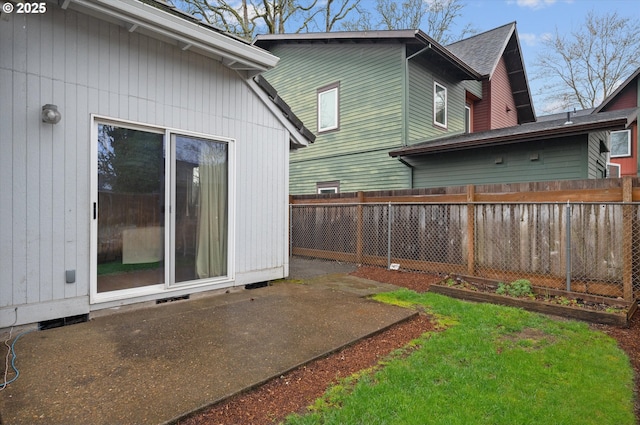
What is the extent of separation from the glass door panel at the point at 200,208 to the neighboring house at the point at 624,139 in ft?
50.1

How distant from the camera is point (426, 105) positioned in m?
9.79

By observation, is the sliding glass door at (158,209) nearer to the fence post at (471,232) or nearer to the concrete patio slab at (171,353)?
the concrete patio slab at (171,353)

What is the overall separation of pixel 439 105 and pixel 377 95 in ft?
6.82

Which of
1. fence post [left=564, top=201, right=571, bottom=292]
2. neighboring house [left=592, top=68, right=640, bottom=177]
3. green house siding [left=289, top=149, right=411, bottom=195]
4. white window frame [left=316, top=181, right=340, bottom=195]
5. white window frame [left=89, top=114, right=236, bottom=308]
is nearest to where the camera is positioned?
white window frame [left=89, top=114, right=236, bottom=308]

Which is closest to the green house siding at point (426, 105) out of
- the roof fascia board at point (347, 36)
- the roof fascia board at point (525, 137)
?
the roof fascia board at point (525, 137)

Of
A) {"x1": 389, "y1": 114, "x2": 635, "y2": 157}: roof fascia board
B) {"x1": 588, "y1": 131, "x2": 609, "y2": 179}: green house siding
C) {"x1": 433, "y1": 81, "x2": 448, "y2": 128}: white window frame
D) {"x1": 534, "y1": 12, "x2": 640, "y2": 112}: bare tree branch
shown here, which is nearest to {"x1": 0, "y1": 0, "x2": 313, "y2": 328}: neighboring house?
{"x1": 389, "y1": 114, "x2": 635, "y2": 157}: roof fascia board

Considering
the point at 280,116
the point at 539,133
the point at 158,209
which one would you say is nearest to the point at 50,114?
the point at 158,209

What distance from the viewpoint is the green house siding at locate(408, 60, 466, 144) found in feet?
30.4

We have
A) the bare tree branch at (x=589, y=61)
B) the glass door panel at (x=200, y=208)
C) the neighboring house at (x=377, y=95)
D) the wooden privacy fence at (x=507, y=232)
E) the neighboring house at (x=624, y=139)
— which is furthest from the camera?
the bare tree branch at (x=589, y=61)

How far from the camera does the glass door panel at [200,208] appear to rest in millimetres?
4262

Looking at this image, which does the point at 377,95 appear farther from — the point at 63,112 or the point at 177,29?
the point at 63,112

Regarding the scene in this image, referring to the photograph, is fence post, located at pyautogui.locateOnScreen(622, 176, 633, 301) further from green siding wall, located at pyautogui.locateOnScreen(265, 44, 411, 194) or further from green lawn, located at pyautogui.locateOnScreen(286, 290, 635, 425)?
green siding wall, located at pyautogui.locateOnScreen(265, 44, 411, 194)

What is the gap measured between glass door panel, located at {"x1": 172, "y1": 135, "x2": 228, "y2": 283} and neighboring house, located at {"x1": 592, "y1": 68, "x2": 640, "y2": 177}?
15.3 meters

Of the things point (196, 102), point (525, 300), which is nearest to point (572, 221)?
point (525, 300)
